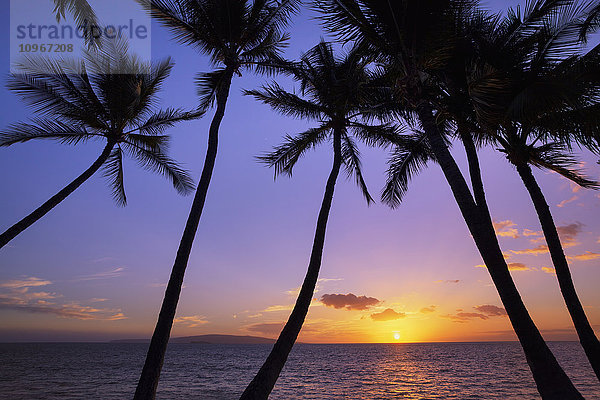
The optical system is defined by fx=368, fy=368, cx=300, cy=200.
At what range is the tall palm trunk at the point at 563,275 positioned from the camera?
8.34m

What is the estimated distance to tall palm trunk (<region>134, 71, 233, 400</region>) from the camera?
22.6ft

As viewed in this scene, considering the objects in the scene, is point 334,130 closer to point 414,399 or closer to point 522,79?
point 522,79

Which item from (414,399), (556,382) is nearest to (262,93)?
(556,382)

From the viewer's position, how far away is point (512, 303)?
221 inches

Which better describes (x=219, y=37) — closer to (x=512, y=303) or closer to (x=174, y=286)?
(x=174, y=286)

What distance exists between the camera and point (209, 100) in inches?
434

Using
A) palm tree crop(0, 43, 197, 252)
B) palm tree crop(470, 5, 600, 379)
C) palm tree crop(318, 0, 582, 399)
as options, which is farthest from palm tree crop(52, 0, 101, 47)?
palm tree crop(470, 5, 600, 379)

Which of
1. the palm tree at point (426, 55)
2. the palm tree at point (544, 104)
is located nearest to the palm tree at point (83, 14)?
the palm tree at point (426, 55)

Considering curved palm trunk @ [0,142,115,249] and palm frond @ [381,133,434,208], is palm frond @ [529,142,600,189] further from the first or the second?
curved palm trunk @ [0,142,115,249]

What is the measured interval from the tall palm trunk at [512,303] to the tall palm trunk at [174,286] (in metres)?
5.28

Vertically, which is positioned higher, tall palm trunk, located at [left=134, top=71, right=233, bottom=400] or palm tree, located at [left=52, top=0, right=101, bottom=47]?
palm tree, located at [left=52, top=0, right=101, bottom=47]

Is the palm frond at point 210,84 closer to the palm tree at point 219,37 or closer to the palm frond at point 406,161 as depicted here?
the palm tree at point 219,37

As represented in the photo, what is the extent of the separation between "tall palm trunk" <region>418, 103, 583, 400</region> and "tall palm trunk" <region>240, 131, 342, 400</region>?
427cm

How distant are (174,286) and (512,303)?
619 centimetres
